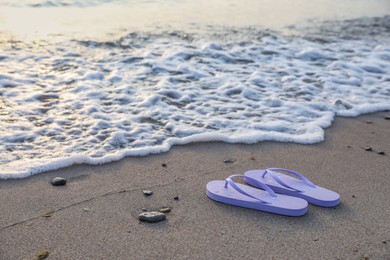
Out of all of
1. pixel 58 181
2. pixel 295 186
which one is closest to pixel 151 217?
pixel 58 181

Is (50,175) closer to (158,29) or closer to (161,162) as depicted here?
(161,162)

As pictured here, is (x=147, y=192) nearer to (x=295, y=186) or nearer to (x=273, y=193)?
(x=273, y=193)

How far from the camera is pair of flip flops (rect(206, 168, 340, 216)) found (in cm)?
274

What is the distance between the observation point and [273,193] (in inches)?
112

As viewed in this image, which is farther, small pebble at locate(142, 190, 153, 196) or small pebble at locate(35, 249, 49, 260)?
small pebble at locate(142, 190, 153, 196)

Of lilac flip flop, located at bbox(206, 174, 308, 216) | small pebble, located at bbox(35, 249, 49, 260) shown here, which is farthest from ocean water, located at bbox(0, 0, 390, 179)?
small pebble, located at bbox(35, 249, 49, 260)

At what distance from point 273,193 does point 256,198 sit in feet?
0.39

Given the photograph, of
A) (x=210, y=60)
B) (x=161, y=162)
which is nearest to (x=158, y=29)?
(x=210, y=60)

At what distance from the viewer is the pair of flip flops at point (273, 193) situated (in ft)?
8.99

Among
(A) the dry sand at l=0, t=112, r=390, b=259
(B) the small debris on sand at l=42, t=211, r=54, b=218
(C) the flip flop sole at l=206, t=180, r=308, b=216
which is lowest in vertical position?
(B) the small debris on sand at l=42, t=211, r=54, b=218

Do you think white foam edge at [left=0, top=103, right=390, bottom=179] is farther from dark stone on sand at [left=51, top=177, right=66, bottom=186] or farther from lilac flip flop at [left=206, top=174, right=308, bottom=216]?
lilac flip flop at [left=206, top=174, right=308, bottom=216]

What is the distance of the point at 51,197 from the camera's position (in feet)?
9.21

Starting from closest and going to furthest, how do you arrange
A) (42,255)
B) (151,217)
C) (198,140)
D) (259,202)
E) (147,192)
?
(42,255), (151,217), (259,202), (147,192), (198,140)

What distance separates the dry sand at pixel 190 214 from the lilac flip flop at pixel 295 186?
0.19ft
